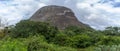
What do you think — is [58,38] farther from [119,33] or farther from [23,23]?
[119,33]

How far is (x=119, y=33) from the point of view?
143 ft

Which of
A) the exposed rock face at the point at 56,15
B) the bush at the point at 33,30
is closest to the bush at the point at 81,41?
the bush at the point at 33,30

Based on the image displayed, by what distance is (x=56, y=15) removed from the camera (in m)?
110

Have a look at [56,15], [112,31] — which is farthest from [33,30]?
[56,15]

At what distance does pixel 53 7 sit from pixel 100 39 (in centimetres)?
8534

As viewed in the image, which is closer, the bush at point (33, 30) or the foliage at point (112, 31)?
the bush at point (33, 30)

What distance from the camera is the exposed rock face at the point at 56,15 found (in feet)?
330

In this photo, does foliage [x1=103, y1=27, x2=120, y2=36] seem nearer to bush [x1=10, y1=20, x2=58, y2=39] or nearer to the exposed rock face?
bush [x1=10, y1=20, x2=58, y2=39]

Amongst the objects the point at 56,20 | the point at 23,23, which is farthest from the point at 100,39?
the point at 56,20

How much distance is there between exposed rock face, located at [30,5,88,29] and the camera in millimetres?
100688

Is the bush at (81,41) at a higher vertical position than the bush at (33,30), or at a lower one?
lower

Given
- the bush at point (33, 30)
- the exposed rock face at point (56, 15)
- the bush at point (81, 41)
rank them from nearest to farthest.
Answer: the bush at point (33, 30) < the bush at point (81, 41) < the exposed rock face at point (56, 15)

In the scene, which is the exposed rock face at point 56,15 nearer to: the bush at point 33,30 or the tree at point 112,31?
the tree at point 112,31

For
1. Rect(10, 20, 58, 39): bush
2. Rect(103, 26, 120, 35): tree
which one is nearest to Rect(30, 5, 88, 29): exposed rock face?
Rect(103, 26, 120, 35): tree
